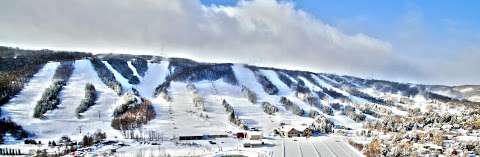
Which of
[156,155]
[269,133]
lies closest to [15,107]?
[269,133]

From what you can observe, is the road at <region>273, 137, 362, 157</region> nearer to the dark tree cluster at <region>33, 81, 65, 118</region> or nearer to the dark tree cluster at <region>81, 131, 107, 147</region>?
the dark tree cluster at <region>81, 131, 107, 147</region>

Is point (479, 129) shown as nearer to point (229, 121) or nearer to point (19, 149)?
point (19, 149)

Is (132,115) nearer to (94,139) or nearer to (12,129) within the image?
(12,129)

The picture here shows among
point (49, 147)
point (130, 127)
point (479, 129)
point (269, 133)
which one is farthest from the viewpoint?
point (269, 133)

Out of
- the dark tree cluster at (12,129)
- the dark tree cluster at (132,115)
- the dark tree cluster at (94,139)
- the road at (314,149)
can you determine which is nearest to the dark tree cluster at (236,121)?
the dark tree cluster at (132,115)

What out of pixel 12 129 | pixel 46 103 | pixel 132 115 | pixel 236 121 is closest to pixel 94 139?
pixel 12 129

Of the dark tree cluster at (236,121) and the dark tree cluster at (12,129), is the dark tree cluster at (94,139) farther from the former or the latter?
the dark tree cluster at (236,121)
